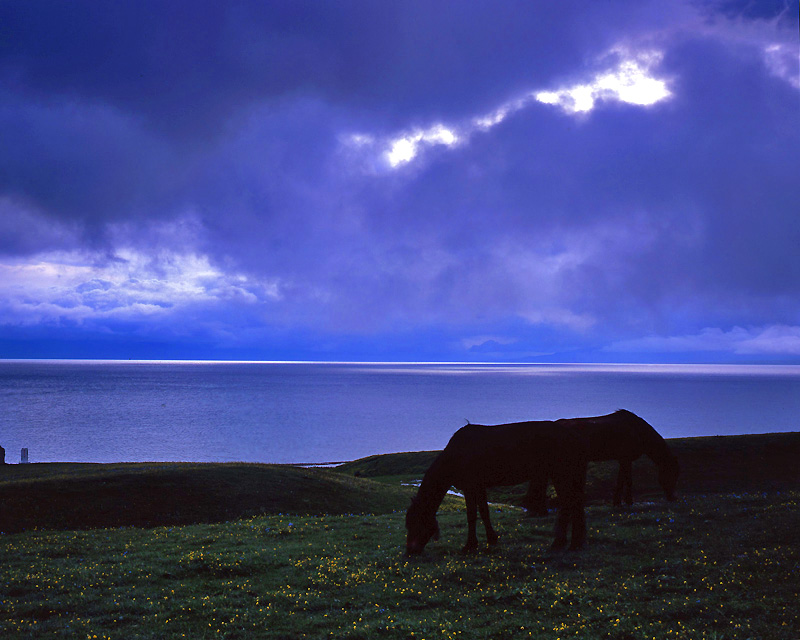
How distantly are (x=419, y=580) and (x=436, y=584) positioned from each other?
1.91ft

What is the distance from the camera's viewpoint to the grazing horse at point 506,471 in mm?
15328

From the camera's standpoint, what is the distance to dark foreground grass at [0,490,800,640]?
1020 centimetres

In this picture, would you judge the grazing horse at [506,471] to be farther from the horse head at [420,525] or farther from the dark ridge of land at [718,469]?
the dark ridge of land at [718,469]

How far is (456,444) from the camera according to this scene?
16047 millimetres

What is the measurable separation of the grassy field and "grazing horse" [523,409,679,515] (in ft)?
3.71

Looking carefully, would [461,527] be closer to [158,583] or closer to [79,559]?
[158,583]

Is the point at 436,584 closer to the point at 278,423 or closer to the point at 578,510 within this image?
the point at 578,510

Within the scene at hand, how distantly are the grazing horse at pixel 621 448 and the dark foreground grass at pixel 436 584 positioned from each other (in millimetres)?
2065

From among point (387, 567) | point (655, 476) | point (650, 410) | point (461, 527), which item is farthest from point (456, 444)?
point (650, 410)

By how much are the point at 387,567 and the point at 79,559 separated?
35.7 ft

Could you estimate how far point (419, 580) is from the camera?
43.4 feet

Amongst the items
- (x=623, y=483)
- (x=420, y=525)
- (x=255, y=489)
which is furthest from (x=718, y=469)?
(x=255, y=489)

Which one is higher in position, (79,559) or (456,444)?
(456,444)

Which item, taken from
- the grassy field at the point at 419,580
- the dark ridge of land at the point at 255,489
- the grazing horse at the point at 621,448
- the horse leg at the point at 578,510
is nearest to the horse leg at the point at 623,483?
the grazing horse at the point at 621,448
